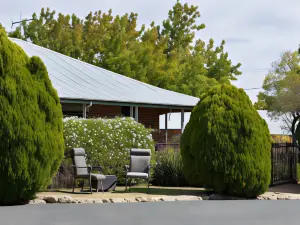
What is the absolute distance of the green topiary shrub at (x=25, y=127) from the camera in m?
12.0

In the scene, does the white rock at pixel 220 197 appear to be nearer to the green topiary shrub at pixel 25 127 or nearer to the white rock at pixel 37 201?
the green topiary shrub at pixel 25 127

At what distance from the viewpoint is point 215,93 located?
15.4 meters

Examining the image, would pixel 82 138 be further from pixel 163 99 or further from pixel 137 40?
pixel 137 40

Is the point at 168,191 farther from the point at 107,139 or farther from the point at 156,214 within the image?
the point at 156,214

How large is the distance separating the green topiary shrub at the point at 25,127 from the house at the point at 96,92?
10221 millimetres

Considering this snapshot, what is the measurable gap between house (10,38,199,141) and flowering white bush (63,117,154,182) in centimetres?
566

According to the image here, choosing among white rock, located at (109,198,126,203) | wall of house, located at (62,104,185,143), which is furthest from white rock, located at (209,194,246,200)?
wall of house, located at (62,104,185,143)

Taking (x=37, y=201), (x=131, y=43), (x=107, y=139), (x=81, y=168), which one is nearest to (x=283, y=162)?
(x=107, y=139)

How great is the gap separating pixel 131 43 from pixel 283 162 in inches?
938

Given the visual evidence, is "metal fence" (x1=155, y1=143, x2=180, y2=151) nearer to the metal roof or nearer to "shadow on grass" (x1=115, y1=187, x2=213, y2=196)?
"shadow on grass" (x1=115, y1=187, x2=213, y2=196)

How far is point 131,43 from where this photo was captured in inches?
1640

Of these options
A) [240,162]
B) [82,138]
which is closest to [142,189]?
[82,138]

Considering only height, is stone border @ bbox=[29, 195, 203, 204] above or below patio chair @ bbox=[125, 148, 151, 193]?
below

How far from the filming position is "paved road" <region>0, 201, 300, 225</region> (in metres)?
10.3
